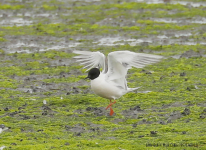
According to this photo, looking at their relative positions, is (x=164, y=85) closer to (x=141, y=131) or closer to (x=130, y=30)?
(x=141, y=131)

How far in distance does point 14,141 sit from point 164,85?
20.8ft

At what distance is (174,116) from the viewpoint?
11.4 metres

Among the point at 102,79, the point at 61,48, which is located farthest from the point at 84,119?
the point at 61,48

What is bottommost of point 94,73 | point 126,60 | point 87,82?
point 87,82

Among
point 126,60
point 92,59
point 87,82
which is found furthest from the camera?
point 87,82

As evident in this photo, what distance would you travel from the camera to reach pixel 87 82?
15.6 m

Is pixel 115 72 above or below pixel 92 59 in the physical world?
below

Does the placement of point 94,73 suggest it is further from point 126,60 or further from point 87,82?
point 87,82

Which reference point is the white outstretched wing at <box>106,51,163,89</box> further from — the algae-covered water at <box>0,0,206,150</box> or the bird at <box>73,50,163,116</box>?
the algae-covered water at <box>0,0,206,150</box>

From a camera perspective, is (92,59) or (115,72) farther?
(92,59)

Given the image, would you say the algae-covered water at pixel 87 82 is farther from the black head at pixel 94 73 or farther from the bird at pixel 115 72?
the black head at pixel 94 73

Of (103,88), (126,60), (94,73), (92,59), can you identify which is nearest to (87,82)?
(92,59)

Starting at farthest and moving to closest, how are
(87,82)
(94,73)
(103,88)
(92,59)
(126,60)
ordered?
(87,82) < (92,59) < (94,73) < (103,88) < (126,60)

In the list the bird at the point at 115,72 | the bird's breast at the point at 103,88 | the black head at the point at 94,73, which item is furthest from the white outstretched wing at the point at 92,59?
the bird's breast at the point at 103,88
